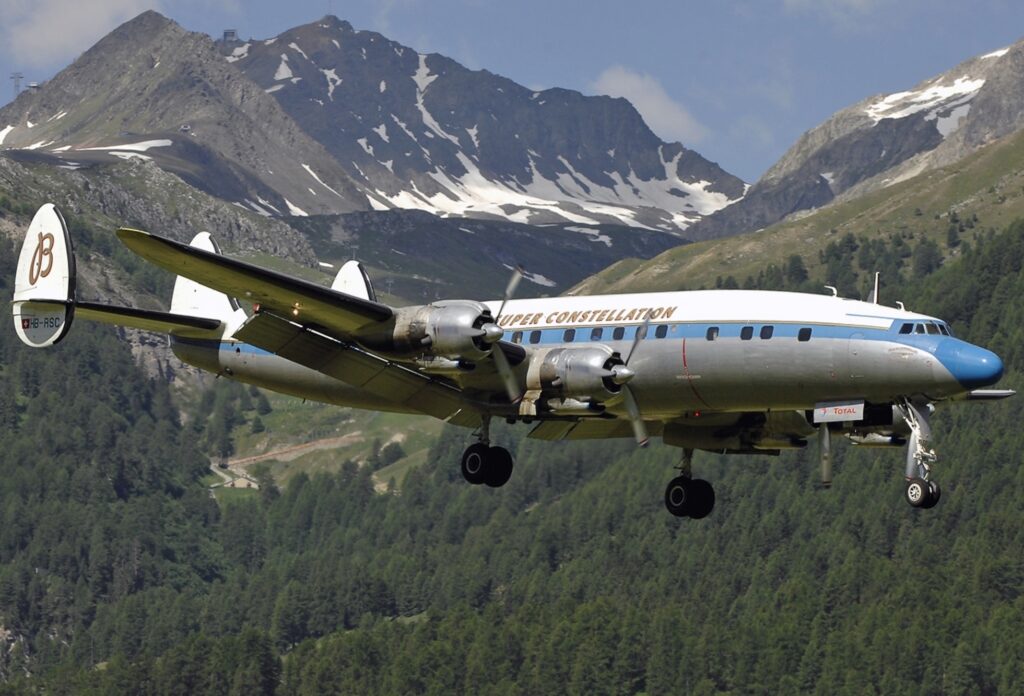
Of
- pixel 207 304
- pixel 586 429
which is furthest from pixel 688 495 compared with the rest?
pixel 207 304

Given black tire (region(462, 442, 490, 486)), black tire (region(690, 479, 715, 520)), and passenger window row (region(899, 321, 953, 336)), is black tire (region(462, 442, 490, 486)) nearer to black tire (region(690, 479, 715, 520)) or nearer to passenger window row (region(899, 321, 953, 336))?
black tire (region(690, 479, 715, 520))

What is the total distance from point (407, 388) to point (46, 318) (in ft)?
37.0

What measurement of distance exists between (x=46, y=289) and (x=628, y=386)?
18.1 meters

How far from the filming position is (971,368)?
49531 mm

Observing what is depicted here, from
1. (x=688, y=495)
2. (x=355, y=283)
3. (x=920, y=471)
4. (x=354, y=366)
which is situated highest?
(x=355, y=283)

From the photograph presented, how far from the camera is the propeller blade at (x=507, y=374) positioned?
5281cm

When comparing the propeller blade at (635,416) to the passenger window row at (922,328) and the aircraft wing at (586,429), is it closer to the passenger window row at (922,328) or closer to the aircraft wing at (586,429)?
the aircraft wing at (586,429)

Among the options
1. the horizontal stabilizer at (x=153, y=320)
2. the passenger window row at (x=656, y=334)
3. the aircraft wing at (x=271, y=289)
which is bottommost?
the horizontal stabilizer at (x=153, y=320)

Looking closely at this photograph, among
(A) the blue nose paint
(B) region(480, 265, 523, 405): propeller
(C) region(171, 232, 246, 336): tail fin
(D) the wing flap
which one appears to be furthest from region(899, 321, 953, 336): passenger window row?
(C) region(171, 232, 246, 336): tail fin

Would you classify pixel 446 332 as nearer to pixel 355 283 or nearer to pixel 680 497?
pixel 680 497

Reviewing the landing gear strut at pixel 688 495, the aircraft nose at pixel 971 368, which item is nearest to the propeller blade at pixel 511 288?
the landing gear strut at pixel 688 495

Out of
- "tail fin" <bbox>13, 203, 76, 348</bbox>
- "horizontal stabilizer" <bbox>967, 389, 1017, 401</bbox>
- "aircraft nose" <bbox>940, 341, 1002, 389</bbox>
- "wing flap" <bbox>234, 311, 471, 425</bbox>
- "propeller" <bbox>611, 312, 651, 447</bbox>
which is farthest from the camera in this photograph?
"tail fin" <bbox>13, 203, 76, 348</bbox>

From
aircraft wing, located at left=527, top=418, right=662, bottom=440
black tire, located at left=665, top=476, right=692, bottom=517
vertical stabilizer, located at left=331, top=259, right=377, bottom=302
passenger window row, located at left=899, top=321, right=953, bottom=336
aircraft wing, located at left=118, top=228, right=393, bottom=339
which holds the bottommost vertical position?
black tire, located at left=665, top=476, right=692, bottom=517

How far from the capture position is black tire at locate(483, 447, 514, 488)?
5559 centimetres
